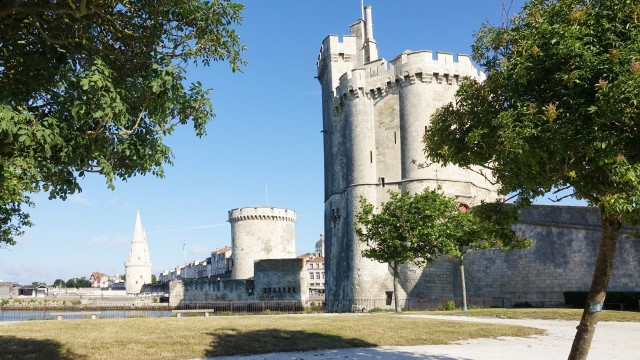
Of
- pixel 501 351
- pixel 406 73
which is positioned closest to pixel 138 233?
pixel 406 73

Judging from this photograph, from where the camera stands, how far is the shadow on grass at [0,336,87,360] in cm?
1237

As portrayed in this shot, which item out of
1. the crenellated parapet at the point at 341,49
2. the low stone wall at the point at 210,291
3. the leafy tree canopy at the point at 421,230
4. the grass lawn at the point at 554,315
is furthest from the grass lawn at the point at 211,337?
the low stone wall at the point at 210,291

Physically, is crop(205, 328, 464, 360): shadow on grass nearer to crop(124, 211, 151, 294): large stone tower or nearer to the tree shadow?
the tree shadow

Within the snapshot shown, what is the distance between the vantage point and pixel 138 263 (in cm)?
11969

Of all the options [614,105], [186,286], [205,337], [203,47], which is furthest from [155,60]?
[186,286]

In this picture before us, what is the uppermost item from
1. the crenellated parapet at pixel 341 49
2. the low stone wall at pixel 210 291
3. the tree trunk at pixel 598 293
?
the crenellated parapet at pixel 341 49

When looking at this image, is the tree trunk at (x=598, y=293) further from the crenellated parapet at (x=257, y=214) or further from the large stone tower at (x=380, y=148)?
the crenellated parapet at (x=257, y=214)

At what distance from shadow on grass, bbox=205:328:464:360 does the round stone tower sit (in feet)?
181

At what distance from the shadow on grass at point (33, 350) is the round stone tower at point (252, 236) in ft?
187

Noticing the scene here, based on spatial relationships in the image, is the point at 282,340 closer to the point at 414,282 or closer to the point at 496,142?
the point at 496,142

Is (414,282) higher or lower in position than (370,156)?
lower

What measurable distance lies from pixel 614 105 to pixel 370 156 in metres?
36.4

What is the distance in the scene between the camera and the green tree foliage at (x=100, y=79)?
7449 millimetres

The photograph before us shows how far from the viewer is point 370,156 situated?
43594 mm
